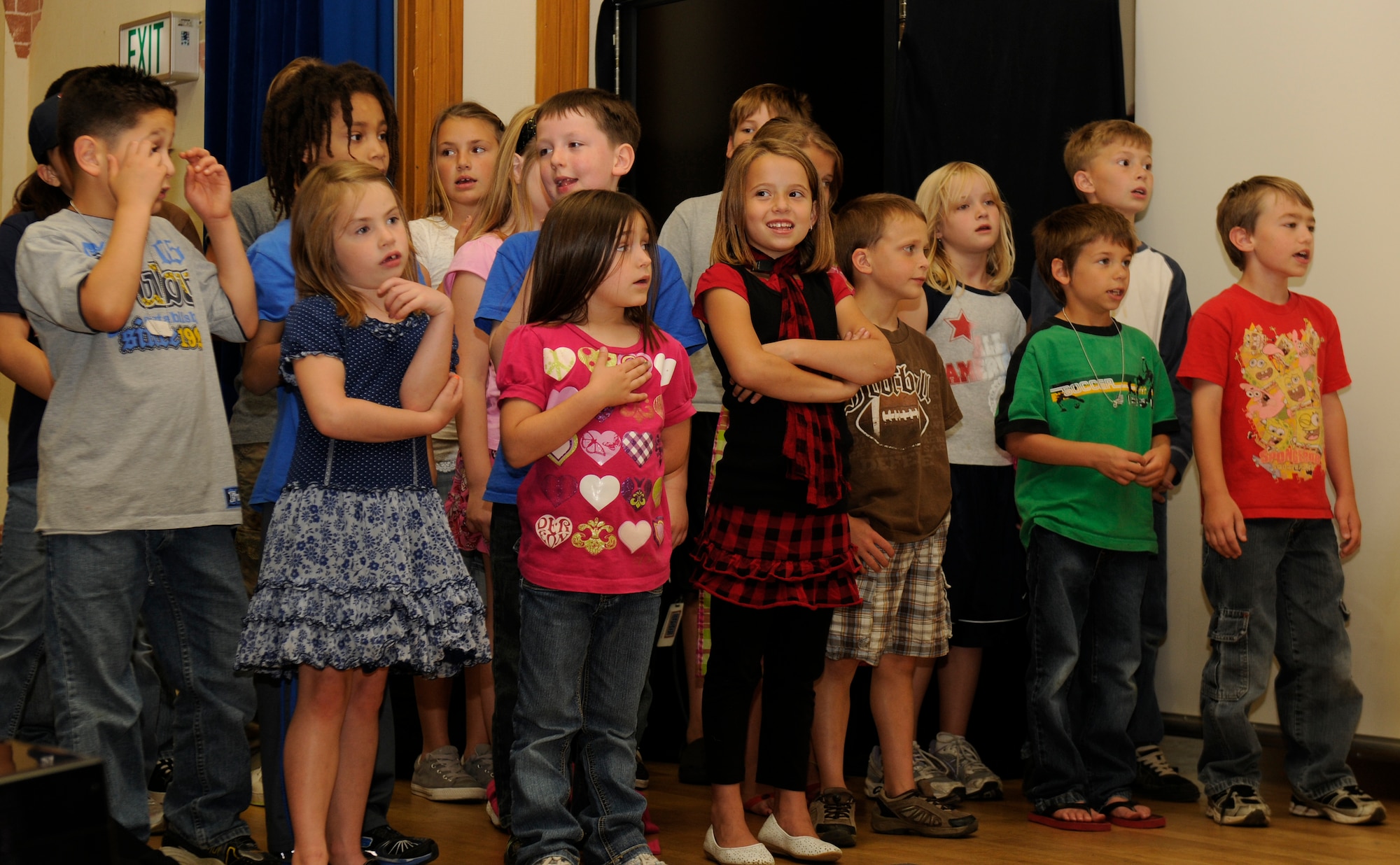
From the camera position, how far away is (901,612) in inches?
98.3

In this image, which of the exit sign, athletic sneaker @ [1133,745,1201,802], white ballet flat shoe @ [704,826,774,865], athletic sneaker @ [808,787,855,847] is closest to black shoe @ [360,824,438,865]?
white ballet flat shoe @ [704,826,774,865]

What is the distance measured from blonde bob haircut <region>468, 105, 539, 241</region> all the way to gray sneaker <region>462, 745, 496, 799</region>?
1124 millimetres

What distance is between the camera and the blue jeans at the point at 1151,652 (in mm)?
2873

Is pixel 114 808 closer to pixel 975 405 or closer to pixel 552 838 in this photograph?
pixel 552 838

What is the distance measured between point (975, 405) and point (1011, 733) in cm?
81

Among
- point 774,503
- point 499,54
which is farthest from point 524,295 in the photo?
point 499,54

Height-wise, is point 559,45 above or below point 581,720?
above

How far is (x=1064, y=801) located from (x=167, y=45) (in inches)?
154

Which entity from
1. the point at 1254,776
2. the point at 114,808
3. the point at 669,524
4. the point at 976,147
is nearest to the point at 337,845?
the point at 114,808

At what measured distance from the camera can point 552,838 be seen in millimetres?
1954

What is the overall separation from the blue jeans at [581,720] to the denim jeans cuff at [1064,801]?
934 millimetres

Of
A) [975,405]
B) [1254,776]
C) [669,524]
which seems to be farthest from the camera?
[975,405]

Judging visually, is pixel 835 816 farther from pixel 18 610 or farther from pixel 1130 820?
pixel 18 610

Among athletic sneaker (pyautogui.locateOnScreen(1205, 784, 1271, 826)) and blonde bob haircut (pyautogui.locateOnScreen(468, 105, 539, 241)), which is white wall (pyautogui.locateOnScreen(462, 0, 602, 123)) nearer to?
blonde bob haircut (pyautogui.locateOnScreen(468, 105, 539, 241))
